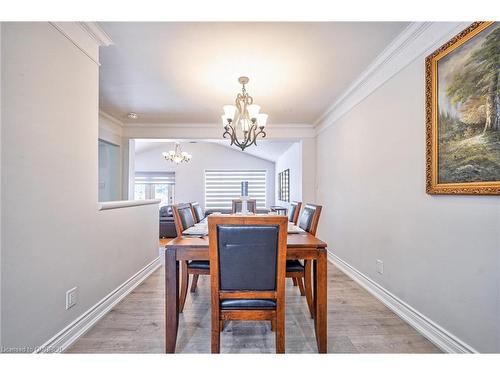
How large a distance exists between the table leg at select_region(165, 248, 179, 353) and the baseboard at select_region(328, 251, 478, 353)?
1.75m

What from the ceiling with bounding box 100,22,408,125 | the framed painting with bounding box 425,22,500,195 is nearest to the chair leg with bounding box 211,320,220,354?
the framed painting with bounding box 425,22,500,195

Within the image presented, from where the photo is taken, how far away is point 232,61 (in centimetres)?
236

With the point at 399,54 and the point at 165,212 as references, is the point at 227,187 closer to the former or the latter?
the point at 165,212

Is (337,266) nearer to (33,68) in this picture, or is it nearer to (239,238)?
(239,238)

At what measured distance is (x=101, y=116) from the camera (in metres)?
4.05

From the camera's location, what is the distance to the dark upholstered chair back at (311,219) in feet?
7.11

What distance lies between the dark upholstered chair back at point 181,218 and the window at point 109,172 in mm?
2549

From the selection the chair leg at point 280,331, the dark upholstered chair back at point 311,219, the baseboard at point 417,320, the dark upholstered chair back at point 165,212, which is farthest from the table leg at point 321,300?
the dark upholstered chair back at point 165,212

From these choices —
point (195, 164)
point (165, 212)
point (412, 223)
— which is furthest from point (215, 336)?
point (195, 164)

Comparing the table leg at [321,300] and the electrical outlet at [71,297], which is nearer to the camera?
the table leg at [321,300]

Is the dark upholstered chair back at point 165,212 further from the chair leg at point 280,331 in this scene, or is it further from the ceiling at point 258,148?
the chair leg at point 280,331

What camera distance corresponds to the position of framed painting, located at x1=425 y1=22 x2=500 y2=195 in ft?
4.29

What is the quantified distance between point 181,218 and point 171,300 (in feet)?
2.67

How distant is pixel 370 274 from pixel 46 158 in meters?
2.96
